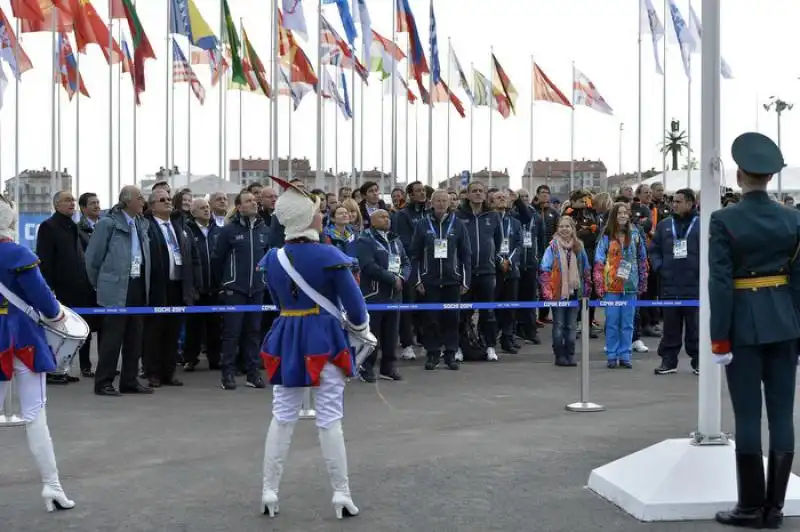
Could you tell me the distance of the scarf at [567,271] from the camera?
47.5ft

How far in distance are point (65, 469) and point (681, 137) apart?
365 ft

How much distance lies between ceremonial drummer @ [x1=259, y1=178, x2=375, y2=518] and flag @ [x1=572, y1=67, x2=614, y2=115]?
28.7 m

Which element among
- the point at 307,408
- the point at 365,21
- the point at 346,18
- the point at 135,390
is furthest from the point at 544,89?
the point at 307,408

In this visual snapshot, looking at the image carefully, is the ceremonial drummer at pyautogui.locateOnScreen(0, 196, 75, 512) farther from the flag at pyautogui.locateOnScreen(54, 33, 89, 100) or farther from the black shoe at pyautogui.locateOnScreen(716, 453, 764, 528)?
the flag at pyautogui.locateOnScreen(54, 33, 89, 100)

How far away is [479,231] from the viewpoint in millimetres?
14727

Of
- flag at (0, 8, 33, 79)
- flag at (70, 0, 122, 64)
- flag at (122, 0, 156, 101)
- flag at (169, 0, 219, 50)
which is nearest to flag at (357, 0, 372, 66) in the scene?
flag at (169, 0, 219, 50)

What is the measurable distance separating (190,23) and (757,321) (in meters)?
23.9

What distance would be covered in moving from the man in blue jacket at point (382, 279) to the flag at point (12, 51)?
57.9 feet

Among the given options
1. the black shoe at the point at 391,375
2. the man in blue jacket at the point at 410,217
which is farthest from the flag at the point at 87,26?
the black shoe at the point at 391,375

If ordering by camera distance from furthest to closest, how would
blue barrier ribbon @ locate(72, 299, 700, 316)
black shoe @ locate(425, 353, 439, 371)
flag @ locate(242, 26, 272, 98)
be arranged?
1. flag @ locate(242, 26, 272, 98)
2. black shoe @ locate(425, 353, 439, 371)
3. blue barrier ribbon @ locate(72, 299, 700, 316)

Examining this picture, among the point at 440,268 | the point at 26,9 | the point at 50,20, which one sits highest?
the point at 50,20

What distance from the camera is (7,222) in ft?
23.6

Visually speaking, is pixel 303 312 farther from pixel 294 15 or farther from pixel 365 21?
pixel 365 21

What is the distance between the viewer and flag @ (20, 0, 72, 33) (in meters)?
25.3
